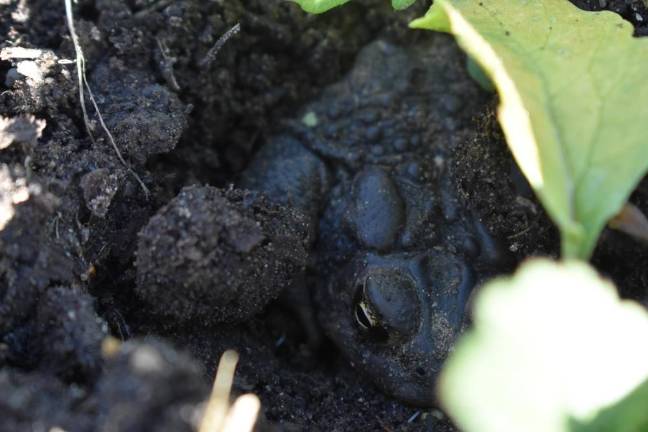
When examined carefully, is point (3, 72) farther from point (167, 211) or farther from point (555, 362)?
point (555, 362)

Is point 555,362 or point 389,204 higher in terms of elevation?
point 555,362

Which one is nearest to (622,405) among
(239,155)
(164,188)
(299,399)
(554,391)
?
(554,391)

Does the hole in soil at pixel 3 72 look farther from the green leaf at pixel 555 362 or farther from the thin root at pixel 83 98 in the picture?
the green leaf at pixel 555 362

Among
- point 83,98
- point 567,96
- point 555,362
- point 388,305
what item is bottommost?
point 388,305

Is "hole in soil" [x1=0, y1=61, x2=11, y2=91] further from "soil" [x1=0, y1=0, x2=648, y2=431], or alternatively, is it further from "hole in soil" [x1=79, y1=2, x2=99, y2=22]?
"hole in soil" [x1=79, y1=2, x2=99, y2=22]

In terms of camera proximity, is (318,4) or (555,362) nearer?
(555,362)

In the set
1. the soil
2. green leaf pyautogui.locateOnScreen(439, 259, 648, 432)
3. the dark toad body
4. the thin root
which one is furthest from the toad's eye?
the thin root

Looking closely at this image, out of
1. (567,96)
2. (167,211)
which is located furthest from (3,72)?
(567,96)
